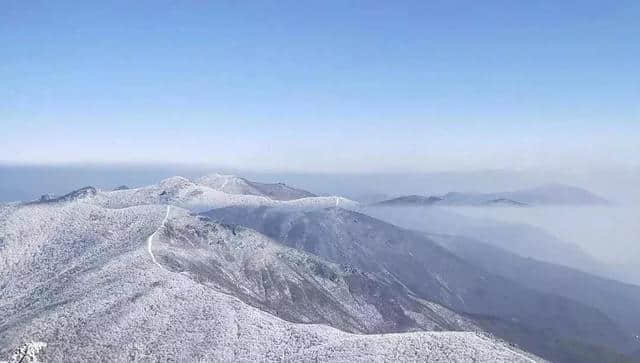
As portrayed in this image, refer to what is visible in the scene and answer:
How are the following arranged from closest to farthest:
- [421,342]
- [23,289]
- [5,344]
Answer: [421,342] → [5,344] → [23,289]

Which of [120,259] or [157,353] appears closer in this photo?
[157,353]

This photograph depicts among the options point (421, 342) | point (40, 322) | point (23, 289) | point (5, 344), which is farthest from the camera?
point (23, 289)

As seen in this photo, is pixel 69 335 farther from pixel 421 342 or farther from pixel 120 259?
pixel 421 342

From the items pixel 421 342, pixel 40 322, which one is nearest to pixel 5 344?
pixel 40 322

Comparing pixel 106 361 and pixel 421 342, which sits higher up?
pixel 421 342

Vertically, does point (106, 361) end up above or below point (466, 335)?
below

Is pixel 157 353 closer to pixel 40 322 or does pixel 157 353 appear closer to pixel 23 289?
pixel 40 322

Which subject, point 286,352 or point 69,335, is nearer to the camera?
point 286,352

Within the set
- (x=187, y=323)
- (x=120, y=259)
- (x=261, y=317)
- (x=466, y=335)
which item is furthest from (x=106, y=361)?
(x=466, y=335)

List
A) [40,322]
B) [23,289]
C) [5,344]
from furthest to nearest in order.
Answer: [23,289]
[40,322]
[5,344]
